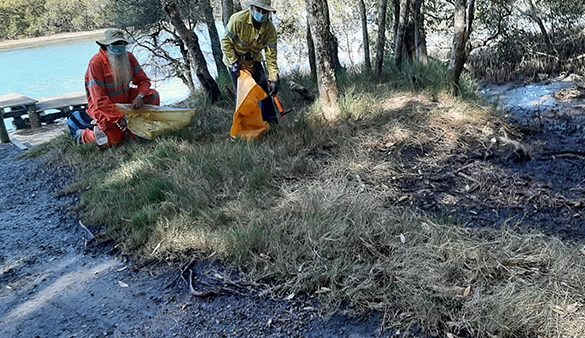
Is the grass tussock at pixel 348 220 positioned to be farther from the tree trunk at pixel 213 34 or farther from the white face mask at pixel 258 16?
the tree trunk at pixel 213 34

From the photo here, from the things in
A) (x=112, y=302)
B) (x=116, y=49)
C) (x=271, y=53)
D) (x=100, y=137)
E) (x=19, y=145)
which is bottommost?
(x=112, y=302)

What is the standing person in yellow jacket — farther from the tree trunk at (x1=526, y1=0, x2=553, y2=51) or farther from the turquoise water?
the tree trunk at (x1=526, y1=0, x2=553, y2=51)

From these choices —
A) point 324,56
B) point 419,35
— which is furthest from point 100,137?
point 419,35

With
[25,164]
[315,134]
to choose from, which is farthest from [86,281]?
[25,164]

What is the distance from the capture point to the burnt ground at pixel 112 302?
2555mm

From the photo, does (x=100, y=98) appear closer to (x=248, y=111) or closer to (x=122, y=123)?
(x=122, y=123)

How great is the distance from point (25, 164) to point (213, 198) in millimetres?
3307

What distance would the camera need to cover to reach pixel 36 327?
109 inches

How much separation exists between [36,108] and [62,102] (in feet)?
2.53

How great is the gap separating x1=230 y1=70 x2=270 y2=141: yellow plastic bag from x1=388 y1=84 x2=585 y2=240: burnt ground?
1377 mm

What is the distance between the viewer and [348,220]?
10.4 feet

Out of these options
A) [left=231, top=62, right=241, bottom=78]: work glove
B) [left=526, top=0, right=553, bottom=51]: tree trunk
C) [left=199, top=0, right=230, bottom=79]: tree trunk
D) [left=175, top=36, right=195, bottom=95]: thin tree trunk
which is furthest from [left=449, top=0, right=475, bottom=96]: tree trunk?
[left=175, top=36, right=195, bottom=95]: thin tree trunk

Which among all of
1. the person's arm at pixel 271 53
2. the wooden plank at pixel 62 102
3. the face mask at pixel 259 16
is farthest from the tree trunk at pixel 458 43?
the wooden plank at pixel 62 102

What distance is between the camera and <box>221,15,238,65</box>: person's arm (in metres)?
4.96
